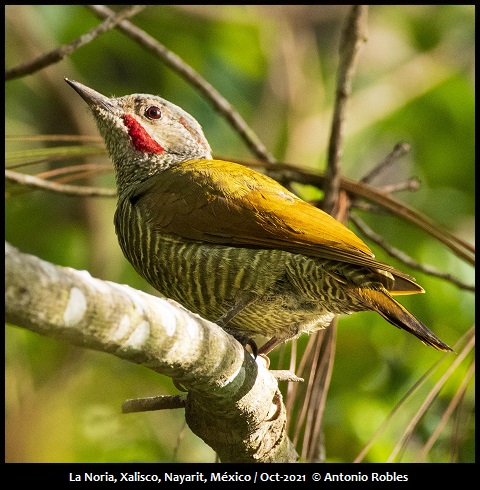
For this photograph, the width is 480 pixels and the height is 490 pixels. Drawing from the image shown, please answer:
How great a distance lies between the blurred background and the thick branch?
1398 millimetres

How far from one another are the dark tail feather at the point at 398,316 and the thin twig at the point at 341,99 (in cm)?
85

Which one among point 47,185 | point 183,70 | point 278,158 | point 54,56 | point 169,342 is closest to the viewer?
point 169,342

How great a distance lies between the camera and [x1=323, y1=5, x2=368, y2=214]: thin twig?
12.2 ft

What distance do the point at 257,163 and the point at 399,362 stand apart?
1.55 metres

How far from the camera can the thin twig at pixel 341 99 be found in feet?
12.2

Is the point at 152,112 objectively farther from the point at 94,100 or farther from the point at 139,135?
the point at 94,100

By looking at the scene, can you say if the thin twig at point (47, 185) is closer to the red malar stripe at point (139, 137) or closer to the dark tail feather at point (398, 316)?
the red malar stripe at point (139, 137)

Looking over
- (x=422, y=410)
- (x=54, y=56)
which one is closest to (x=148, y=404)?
(x=422, y=410)

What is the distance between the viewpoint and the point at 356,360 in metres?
4.41

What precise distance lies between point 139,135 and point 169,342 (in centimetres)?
205

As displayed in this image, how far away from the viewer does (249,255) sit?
125 inches

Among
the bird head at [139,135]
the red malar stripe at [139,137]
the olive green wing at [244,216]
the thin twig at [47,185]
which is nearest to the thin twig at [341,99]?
the olive green wing at [244,216]
